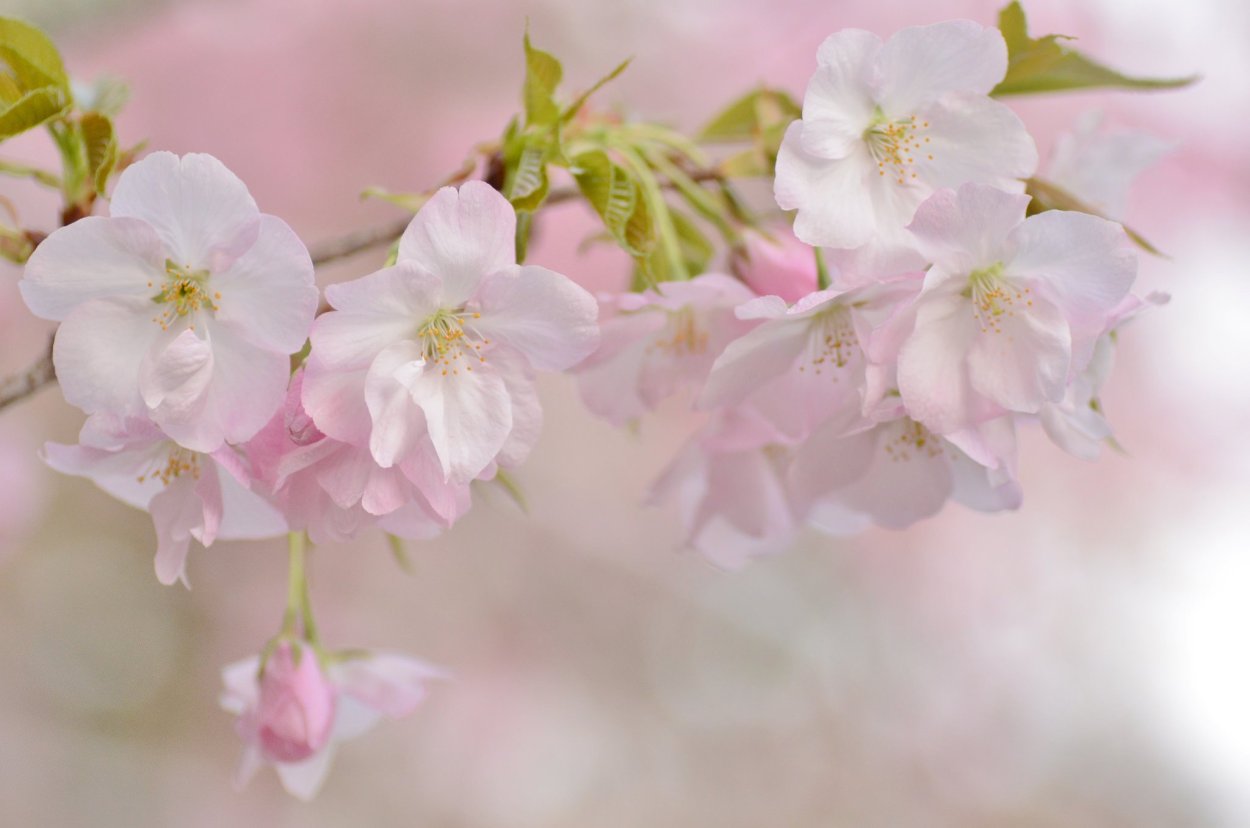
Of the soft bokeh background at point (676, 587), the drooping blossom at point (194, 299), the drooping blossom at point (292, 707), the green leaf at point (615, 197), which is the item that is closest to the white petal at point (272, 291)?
the drooping blossom at point (194, 299)

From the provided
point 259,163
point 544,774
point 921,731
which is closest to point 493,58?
point 259,163

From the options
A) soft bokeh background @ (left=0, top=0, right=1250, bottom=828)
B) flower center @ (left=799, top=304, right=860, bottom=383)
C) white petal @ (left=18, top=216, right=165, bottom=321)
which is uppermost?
white petal @ (left=18, top=216, right=165, bottom=321)

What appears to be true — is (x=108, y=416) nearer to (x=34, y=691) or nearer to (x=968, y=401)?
(x=968, y=401)

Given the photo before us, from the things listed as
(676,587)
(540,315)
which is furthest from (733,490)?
(676,587)

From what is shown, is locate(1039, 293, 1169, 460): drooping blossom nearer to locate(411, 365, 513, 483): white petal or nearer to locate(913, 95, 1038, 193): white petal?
locate(913, 95, 1038, 193): white petal

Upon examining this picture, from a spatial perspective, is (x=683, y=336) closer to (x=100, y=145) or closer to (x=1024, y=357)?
(x=1024, y=357)

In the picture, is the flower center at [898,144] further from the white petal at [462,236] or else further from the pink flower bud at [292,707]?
the pink flower bud at [292,707]

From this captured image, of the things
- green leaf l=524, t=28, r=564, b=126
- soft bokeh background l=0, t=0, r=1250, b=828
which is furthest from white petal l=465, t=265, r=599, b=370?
soft bokeh background l=0, t=0, r=1250, b=828
